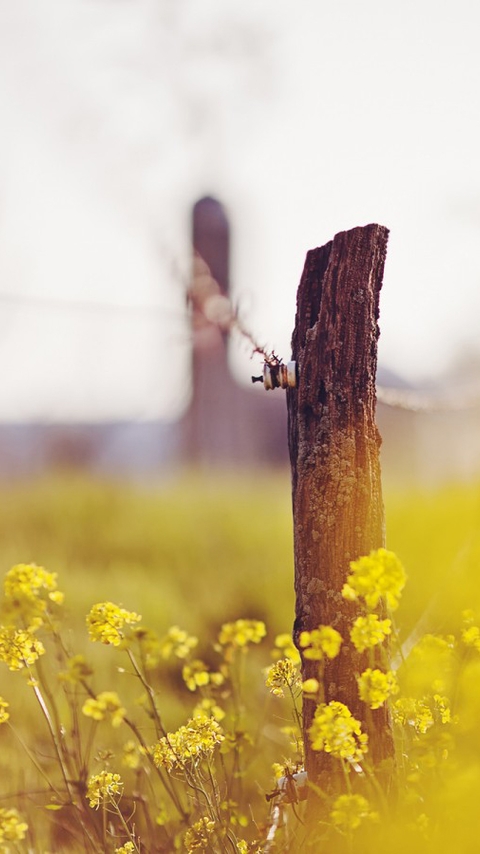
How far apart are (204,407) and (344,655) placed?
7.94 m

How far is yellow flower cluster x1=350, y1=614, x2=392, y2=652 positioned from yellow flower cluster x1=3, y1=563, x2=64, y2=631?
27.5 inches

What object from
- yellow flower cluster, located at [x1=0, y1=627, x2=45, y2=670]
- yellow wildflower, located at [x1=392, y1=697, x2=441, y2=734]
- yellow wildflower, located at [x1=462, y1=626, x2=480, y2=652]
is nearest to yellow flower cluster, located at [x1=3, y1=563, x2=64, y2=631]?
yellow flower cluster, located at [x1=0, y1=627, x2=45, y2=670]

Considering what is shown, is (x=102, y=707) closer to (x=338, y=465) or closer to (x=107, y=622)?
(x=107, y=622)

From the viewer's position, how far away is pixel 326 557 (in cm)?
156

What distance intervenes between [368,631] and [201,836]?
2.36ft

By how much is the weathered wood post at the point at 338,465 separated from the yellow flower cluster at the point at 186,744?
0.88 ft

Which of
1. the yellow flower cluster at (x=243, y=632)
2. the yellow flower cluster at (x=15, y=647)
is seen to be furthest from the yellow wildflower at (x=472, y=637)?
the yellow flower cluster at (x=15, y=647)

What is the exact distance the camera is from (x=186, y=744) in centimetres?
173

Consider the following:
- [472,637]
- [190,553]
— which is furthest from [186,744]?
[190,553]

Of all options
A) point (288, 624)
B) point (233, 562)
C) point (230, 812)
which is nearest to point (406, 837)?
point (230, 812)

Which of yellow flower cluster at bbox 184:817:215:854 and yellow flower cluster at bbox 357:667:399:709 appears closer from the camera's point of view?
yellow flower cluster at bbox 357:667:399:709

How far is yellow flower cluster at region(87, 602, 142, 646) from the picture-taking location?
1700 millimetres

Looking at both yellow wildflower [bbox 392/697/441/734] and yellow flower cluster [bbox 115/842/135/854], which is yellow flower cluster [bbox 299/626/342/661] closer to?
yellow wildflower [bbox 392/697/441/734]

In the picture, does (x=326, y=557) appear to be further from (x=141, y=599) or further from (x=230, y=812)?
(x=141, y=599)
